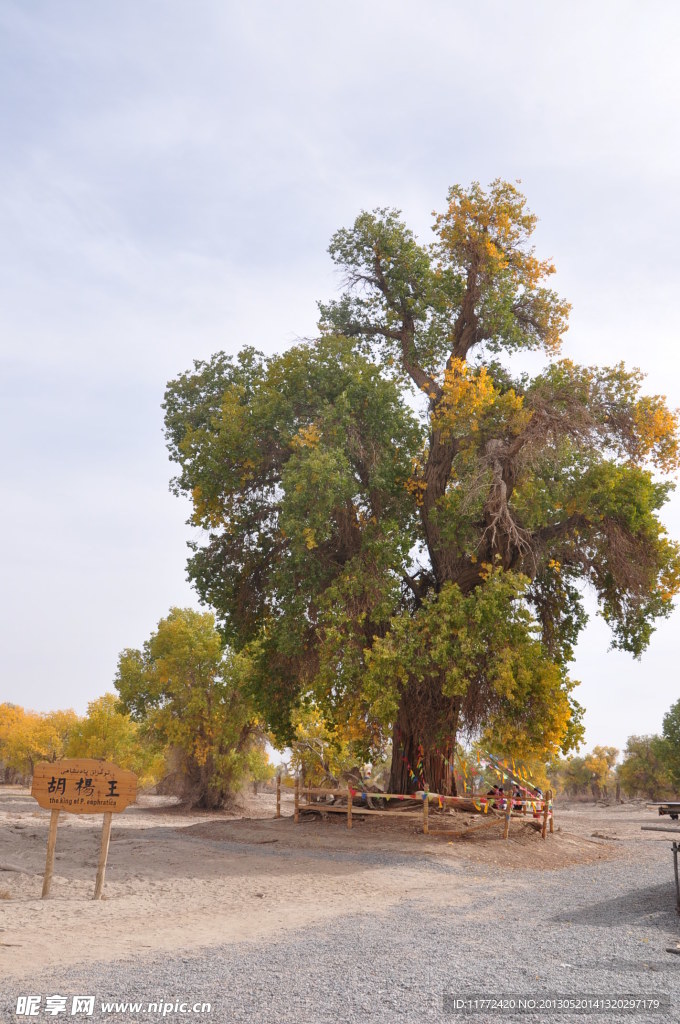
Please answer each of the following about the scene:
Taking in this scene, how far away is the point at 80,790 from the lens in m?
10.0

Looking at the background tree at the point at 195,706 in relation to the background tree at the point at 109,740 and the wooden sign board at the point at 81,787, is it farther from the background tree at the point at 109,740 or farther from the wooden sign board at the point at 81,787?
the wooden sign board at the point at 81,787

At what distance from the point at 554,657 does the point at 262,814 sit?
58.9ft

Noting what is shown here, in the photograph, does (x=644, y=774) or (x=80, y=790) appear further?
(x=644, y=774)

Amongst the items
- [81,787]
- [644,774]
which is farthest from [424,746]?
[644,774]

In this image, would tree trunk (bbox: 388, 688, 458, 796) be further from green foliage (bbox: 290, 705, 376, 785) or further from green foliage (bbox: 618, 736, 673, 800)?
green foliage (bbox: 618, 736, 673, 800)

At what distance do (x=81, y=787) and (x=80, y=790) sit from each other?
39mm

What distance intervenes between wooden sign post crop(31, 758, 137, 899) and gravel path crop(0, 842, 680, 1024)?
3.26 metres

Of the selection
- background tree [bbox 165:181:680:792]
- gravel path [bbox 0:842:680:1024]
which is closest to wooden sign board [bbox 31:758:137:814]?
gravel path [bbox 0:842:680:1024]

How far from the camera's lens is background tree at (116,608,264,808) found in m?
31.3

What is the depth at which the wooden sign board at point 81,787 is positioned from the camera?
32.7ft

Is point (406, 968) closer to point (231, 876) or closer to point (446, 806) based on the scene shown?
point (231, 876)

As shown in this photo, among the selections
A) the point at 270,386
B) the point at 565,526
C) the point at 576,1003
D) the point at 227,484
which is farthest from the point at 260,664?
the point at 576,1003

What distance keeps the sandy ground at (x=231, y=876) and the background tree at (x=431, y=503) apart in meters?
2.57

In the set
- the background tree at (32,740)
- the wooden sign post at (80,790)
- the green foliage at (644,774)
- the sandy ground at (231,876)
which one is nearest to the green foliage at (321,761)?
the sandy ground at (231,876)
